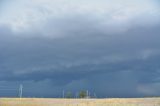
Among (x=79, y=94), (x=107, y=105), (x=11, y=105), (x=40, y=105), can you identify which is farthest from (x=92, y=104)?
(x=79, y=94)

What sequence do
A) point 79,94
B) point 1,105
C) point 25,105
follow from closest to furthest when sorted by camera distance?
point 1,105 < point 25,105 < point 79,94

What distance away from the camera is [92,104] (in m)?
68.1

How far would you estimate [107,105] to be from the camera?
66.0 metres

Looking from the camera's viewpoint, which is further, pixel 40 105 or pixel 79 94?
pixel 79 94

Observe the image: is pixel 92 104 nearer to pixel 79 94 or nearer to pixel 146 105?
pixel 146 105

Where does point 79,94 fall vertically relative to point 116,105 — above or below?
above

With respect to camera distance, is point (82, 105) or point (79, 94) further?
point (79, 94)

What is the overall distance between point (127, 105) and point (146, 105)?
10.6 feet

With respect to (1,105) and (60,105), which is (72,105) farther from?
(1,105)

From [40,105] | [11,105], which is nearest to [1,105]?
[11,105]

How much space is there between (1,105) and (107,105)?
18.0 metres

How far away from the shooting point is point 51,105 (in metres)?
67.6

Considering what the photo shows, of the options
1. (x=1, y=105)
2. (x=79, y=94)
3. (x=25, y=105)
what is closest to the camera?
(x=1, y=105)

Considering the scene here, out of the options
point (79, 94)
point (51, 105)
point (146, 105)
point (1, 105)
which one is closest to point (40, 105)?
point (51, 105)
